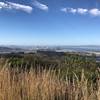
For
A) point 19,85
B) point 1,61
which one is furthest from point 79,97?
point 1,61

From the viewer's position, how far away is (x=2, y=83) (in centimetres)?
425

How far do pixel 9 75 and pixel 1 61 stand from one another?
0.88m

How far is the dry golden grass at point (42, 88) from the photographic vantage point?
403 cm

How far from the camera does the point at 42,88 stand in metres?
4.22

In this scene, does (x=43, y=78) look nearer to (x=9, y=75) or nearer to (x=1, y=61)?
(x=9, y=75)

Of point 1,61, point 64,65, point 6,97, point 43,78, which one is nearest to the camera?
point 6,97

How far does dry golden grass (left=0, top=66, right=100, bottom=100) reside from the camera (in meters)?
4.03

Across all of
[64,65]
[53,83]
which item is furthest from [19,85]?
[64,65]

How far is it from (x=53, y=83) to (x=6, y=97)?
73 centimetres

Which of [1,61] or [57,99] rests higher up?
[1,61]

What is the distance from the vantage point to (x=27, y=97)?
4.13 m

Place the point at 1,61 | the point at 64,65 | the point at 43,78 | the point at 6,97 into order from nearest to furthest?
the point at 6,97 → the point at 43,78 → the point at 1,61 → the point at 64,65

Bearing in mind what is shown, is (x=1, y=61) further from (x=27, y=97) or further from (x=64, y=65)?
(x=64, y=65)

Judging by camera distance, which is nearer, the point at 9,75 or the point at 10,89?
the point at 10,89
